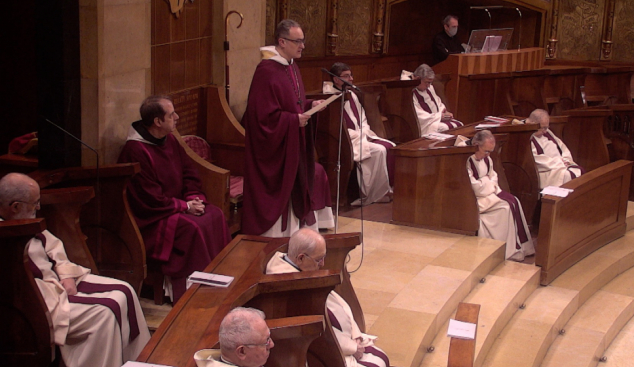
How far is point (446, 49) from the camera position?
9898mm

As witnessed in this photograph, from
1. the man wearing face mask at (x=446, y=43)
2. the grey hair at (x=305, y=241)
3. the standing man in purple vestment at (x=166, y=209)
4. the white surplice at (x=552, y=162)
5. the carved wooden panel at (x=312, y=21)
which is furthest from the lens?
the man wearing face mask at (x=446, y=43)

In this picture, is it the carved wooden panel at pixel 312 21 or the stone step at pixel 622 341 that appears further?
the carved wooden panel at pixel 312 21

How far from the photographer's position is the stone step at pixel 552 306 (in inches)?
193

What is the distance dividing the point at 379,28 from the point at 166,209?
257 inches

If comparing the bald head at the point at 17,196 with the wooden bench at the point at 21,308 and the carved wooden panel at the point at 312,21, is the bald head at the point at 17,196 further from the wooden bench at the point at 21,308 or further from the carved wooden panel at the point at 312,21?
the carved wooden panel at the point at 312,21

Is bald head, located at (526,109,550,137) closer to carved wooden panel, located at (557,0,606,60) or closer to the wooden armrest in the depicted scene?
the wooden armrest

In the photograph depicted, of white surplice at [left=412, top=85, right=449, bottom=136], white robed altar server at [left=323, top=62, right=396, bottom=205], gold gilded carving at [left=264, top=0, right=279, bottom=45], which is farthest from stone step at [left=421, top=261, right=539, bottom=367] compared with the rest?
gold gilded carving at [left=264, top=0, right=279, bottom=45]

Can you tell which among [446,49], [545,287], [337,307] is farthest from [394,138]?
[337,307]

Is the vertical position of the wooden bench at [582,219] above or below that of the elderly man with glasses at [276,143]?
below

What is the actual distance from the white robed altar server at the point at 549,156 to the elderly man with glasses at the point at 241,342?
4932 mm

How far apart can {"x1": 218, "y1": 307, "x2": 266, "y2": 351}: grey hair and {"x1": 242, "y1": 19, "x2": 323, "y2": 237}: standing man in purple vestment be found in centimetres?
257

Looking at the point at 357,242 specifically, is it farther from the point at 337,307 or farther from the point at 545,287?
the point at 545,287

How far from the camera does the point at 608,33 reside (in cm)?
Result: 1193

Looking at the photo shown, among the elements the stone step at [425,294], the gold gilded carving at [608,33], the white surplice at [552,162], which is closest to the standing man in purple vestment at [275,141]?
the stone step at [425,294]
